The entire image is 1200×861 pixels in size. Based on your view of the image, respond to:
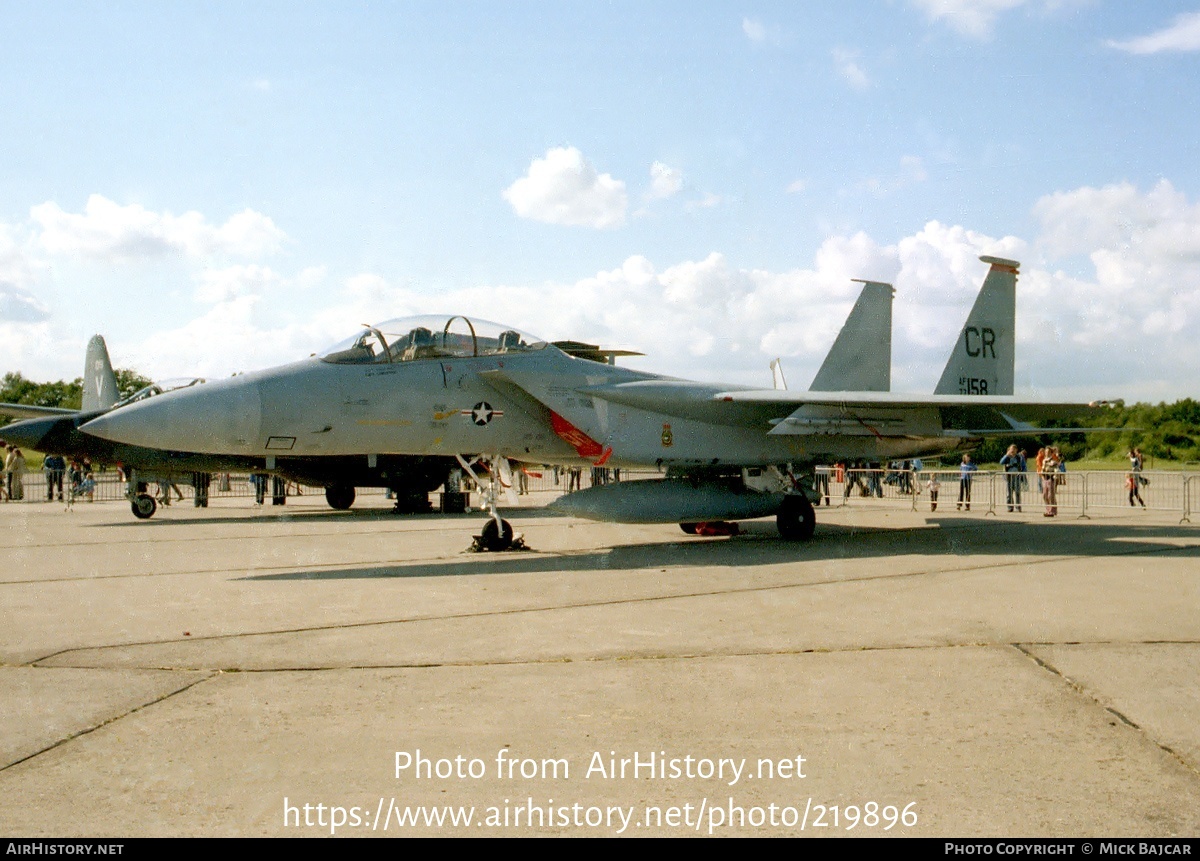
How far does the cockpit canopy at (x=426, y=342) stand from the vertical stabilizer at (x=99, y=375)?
66.9 feet

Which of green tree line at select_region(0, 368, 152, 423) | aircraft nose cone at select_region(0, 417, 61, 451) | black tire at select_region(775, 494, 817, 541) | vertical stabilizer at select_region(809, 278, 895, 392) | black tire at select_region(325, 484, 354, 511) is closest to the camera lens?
black tire at select_region(775, 494, 817, 541)

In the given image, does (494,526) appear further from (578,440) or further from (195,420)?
(195,420)

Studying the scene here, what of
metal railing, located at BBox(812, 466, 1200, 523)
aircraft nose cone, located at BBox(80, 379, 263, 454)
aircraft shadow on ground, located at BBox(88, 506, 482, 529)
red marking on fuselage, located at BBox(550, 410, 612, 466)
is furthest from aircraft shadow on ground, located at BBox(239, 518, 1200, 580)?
aircraft shadow on ground, located at BBox(88, 506, 482, 529)

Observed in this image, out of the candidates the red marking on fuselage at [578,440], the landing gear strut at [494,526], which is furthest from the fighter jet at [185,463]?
the red marking on fuselage at [578,440]

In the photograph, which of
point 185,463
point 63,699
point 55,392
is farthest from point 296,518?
point 55,392

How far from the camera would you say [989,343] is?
14.7 meters

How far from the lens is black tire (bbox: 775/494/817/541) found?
1202 cm

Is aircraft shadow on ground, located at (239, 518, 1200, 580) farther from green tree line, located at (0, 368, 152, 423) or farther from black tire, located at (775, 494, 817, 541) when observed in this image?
green tree line, located at (0, 368, 152, 423)

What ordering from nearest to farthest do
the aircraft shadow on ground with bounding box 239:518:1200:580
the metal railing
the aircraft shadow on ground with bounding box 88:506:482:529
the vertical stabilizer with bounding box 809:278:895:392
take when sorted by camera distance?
the aircraft shadow on ground with bounding box 239:518:1200:580
the vertical stabilizer with bounding box 809:278:895:392
the aircraft shadow on ground with bounding box 88:506:482:529
the metal railing

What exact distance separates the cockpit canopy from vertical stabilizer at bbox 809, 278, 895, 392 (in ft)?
17.8

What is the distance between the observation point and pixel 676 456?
11.5 meters

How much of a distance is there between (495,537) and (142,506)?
9.09m

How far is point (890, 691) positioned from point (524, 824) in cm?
221

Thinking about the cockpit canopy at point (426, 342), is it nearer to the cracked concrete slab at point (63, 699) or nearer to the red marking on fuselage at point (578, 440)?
the red marking on fuselage at point (578, 440)
